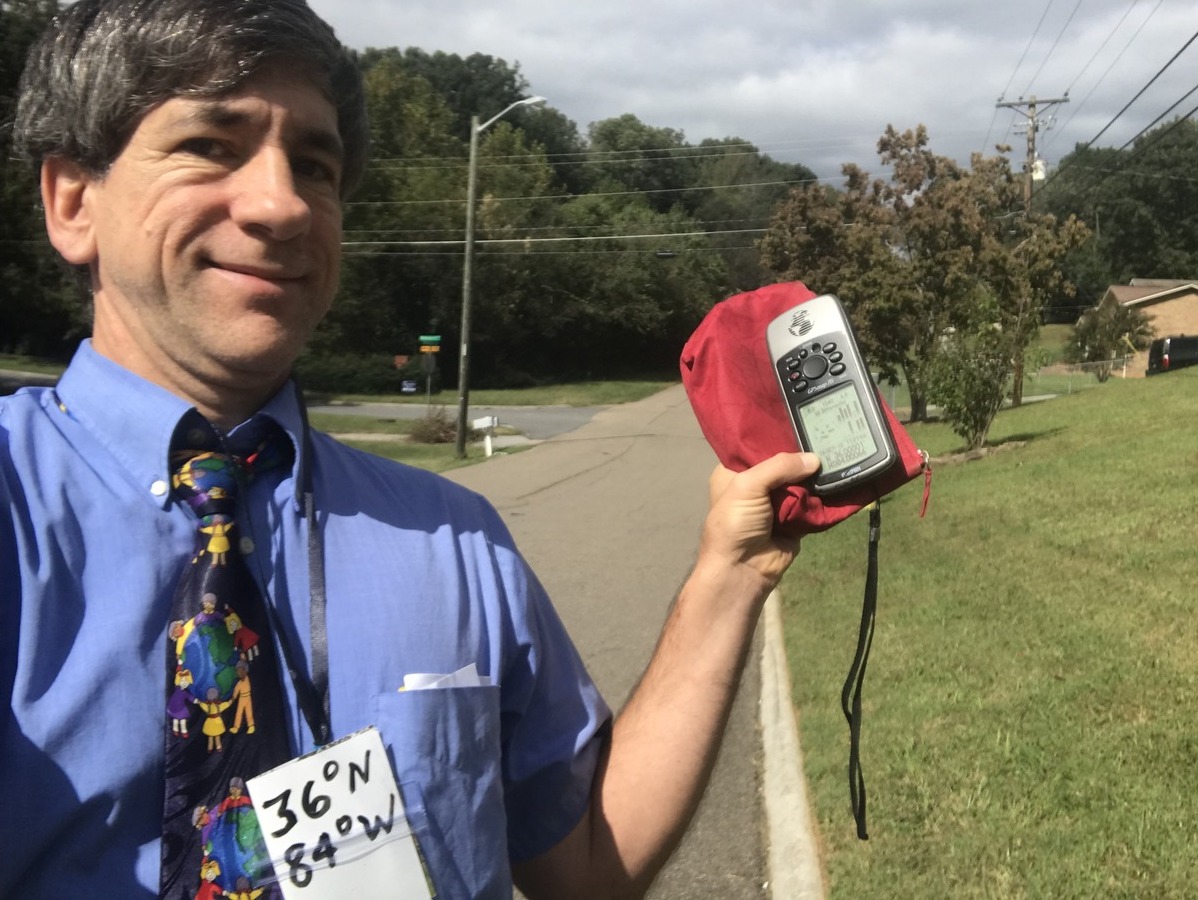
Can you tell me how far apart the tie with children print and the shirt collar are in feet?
0.09

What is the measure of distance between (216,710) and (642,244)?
187 feet

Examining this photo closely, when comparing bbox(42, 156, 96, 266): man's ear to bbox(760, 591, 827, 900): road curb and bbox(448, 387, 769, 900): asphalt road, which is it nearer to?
bbox(760, 591, 827, 900): road curb

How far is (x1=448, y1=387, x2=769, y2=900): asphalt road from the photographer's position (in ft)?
16.1

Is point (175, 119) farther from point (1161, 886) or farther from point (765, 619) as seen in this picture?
point (765, 619)

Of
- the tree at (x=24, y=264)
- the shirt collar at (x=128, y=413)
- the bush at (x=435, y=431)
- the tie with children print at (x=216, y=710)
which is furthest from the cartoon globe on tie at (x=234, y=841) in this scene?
the bush at (x=435, y=431)

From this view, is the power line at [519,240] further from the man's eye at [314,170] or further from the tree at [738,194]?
the man's eye at [314,170]

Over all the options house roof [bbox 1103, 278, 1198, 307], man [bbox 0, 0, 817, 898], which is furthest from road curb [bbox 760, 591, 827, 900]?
house roof [bbox 1103, 278, 1198, 307]

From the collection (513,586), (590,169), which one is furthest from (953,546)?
(590,169)

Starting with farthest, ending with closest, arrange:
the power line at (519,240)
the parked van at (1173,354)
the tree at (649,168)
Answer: the tree at (649,168)
the power line at (519,240)
the parked van at (1173,354)

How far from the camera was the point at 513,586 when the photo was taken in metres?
1.70

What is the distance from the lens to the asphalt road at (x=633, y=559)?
491cm

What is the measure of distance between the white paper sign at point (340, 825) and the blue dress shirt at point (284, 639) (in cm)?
3

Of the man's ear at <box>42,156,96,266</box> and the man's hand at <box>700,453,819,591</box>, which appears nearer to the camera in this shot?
the man's ear at <box>42,156,96,266</box>

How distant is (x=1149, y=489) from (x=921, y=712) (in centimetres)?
653
